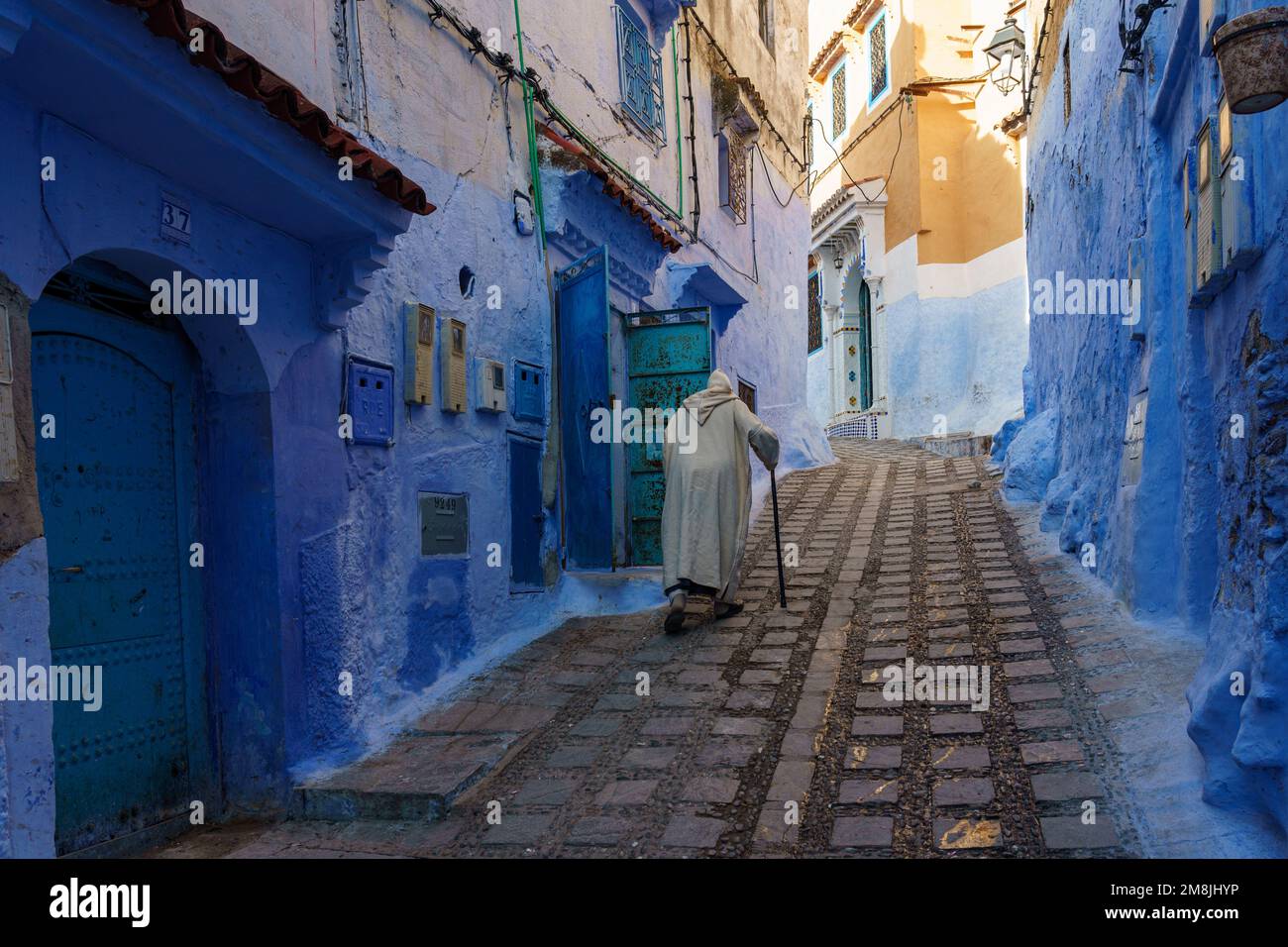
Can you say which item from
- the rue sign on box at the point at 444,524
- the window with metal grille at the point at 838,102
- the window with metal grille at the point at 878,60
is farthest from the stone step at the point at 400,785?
the window with metal grille at the point at 838,102

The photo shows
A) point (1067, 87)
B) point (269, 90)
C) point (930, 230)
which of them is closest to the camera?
point (269, 90)

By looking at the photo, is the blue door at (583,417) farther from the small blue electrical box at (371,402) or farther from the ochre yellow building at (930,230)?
the ochre yellow building at (930,230)

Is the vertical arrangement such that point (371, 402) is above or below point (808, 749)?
above

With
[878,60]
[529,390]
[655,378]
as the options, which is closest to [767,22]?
[878,60]

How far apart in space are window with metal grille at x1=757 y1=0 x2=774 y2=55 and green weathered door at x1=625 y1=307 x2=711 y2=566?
23.7ft

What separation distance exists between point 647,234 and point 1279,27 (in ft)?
19.4

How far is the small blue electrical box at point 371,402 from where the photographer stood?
15.3 feet

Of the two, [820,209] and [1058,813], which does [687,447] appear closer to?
[1058,813]

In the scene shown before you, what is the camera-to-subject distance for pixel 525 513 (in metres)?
6.51

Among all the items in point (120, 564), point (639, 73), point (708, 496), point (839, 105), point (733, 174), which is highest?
point (839, 105)

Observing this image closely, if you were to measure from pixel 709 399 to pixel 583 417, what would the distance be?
0.93m

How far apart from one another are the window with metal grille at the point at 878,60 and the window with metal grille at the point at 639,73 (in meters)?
10.4

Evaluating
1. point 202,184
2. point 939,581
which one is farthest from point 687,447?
point 202,184

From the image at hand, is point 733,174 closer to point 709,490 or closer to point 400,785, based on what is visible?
point 709,490
